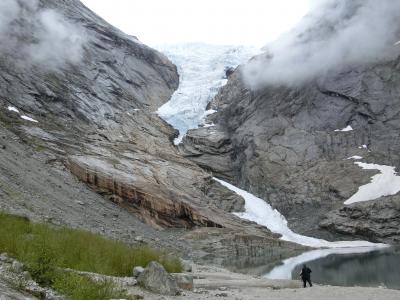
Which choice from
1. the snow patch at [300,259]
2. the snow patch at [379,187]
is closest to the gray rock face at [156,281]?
the snow patch at [300,259]

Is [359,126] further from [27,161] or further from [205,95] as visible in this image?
[27,161]

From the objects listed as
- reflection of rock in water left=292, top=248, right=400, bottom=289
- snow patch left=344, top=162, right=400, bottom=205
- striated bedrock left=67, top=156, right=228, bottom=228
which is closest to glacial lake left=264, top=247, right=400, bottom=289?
reflection of rock in water left=292, top=248, right=400, bottom=289

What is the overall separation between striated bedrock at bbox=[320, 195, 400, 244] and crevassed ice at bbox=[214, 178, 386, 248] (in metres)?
1.55

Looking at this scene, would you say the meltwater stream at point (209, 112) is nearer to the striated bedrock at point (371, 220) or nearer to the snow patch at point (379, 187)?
the striated bedrock at point (371, 220)

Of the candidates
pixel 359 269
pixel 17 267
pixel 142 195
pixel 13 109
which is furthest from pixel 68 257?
pixel 13 109

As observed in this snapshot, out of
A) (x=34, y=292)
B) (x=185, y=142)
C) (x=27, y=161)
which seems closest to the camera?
(x=34, y=292)

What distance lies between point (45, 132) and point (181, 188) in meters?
17.6

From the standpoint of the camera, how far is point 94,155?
59594mm

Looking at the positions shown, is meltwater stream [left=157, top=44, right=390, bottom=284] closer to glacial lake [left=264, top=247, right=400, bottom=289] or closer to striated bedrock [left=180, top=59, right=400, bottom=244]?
glacial lake [left=264, top=247, right=400, bottom=289]

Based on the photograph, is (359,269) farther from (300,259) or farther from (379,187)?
(379,187)

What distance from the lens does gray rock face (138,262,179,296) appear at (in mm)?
12579

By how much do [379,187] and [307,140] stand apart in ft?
51.1

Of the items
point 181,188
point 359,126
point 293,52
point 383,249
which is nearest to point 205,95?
point 293,52

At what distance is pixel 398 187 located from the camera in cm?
6750
